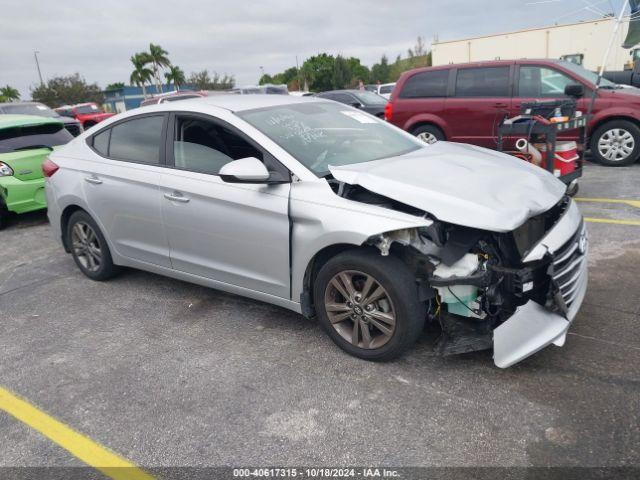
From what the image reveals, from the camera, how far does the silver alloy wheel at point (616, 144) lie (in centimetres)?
832

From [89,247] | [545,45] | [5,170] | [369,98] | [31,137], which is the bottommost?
[89,247]

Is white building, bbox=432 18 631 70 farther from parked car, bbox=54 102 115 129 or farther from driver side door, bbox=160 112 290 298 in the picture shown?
driver side door, bbox=160 112 290 298

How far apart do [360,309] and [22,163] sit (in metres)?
6.06

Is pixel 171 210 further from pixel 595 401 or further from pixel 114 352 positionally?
pixel 595 401

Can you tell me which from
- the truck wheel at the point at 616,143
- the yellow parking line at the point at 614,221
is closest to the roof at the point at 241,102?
the yellow parking line at the point at 614,221

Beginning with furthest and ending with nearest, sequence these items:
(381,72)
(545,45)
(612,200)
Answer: (381,72)
(545,45)
(612,200)

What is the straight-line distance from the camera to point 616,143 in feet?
27.6

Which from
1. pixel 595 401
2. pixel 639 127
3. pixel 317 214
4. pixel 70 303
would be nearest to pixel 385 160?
pixel 317 214

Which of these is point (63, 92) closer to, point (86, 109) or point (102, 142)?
point (86, 109)

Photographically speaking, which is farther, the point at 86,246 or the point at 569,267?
the point at 86,246

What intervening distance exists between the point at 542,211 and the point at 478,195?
39 cm

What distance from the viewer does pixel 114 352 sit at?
366 centimetres

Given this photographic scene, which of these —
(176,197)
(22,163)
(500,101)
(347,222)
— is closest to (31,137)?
(22,163)

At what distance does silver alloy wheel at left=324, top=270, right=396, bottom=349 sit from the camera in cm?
305
